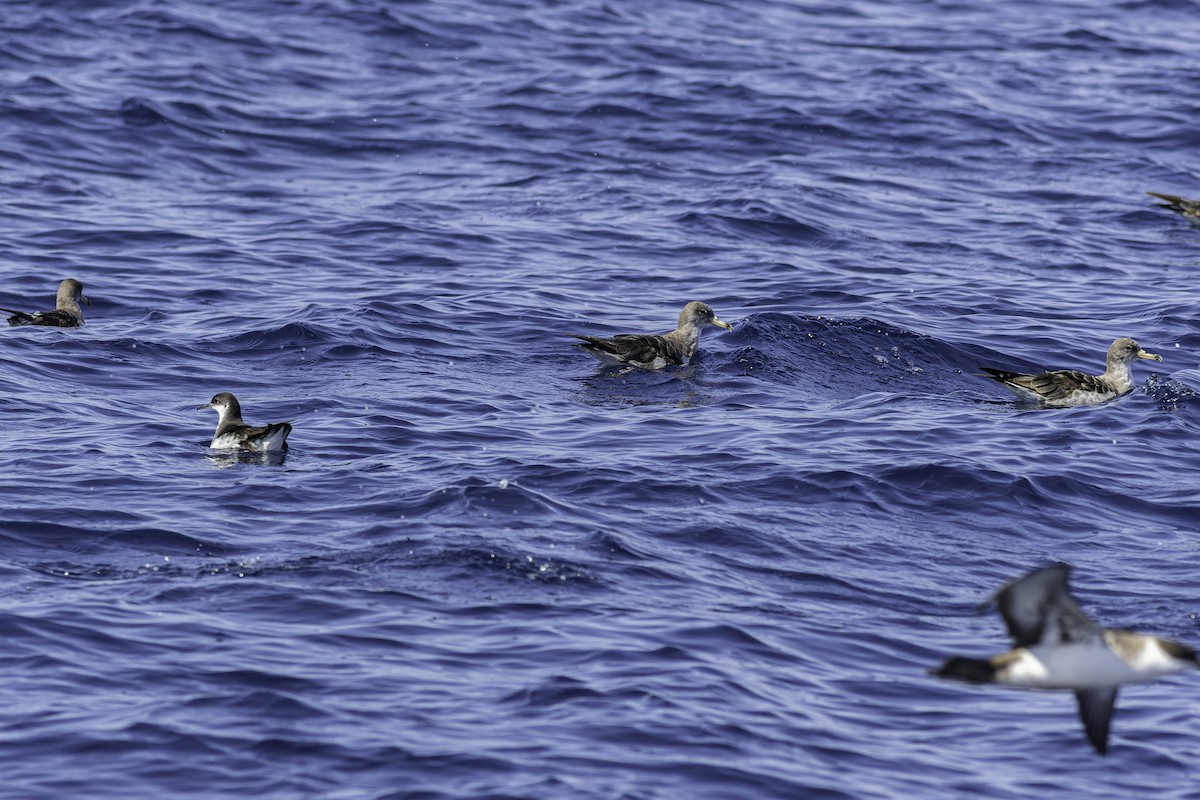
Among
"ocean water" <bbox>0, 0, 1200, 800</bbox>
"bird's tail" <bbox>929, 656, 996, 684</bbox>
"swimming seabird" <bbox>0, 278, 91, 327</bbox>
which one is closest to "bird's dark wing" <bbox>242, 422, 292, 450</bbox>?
"ocean water" <bbox>0, 0, 1200, 800</bbox>

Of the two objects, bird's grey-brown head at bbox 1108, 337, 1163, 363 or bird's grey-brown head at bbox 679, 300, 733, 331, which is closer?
bird's grey-brown head at bbox 1108, 337, 1163, 363

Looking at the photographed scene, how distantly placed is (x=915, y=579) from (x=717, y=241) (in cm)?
987

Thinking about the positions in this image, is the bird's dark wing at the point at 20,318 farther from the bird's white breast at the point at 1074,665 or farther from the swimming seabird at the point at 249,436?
the bird's white breast at the point at 1074,665

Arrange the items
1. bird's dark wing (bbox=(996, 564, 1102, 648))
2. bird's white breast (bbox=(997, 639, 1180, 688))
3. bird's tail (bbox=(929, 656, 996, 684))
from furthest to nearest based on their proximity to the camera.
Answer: bird's white breast (bbox=(997, 639, 1180, 688)) < bird's tail (bbox=(929, 656, 996, 684)) < bird's dark wing (bbox=(996, 564, 1102, 648))

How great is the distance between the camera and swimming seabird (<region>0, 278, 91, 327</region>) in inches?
648

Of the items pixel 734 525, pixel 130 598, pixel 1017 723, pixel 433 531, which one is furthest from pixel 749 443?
pixel 130 598

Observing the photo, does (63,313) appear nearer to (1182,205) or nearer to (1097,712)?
(1097,712)

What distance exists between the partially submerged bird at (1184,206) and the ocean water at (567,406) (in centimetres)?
44

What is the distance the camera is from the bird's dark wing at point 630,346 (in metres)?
15.9

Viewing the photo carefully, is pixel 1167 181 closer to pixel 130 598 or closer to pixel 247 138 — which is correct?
pixel 247 138

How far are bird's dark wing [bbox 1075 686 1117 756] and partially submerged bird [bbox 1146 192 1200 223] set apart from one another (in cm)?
1556

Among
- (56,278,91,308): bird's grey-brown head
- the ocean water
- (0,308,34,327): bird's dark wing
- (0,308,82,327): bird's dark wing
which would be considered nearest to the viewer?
the ocean water

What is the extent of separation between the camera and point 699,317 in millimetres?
16547

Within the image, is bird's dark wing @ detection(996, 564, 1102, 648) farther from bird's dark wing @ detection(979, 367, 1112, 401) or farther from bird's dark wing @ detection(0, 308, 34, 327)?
bird's dark wing @ detection(0, 308, 34, 327)
